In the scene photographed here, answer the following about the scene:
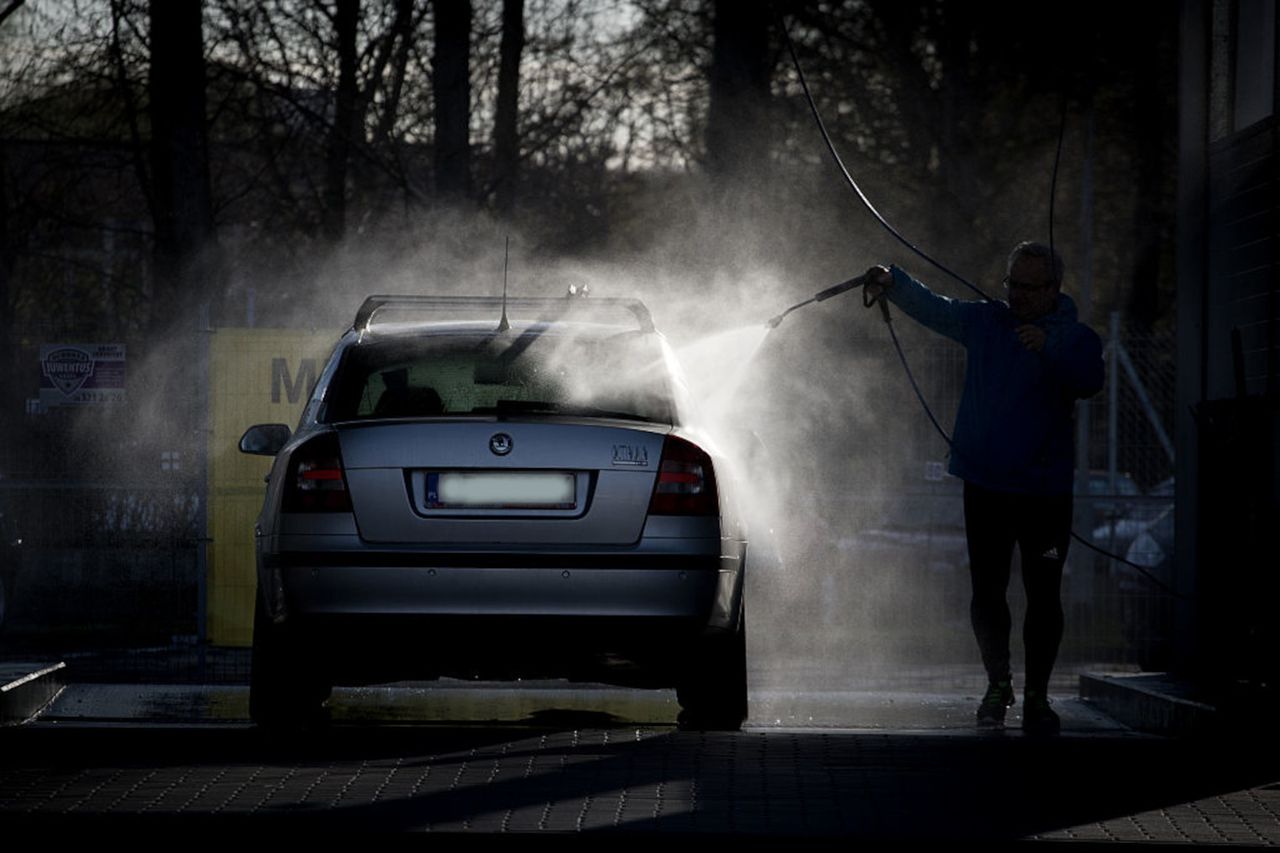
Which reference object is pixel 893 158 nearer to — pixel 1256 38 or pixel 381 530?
pixel 1256 38

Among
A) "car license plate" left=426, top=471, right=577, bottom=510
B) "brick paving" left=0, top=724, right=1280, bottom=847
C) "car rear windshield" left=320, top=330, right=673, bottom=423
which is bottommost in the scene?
"brick paving" left=0, top=724, right=1280, bottom=847

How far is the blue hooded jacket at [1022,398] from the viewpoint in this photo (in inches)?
351

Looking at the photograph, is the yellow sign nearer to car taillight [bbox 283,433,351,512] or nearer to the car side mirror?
the car side mirror

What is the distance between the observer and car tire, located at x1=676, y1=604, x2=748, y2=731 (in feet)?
27.5

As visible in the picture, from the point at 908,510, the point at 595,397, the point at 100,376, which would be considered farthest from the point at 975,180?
the point at 595,397

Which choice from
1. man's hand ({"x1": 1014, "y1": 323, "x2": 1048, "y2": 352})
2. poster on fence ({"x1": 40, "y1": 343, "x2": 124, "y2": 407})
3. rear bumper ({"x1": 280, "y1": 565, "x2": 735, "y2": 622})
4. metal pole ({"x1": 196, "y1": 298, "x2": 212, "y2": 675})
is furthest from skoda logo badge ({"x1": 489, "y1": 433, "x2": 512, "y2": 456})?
poster on fence ({"x1": 40, "y1": 343, "x2": 124, "y2": 407})

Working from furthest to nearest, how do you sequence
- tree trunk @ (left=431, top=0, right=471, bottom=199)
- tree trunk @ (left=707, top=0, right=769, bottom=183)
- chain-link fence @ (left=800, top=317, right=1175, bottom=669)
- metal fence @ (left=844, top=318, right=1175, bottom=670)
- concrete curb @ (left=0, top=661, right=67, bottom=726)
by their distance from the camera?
tree trunk @ (left=431, top=0, right=471, bottom=199) < tree trunk @ (left=707, top=0, right=769, bottom=183) < metal fence @ (left=844, top=318, right=1175, bottom=670) < chain-link fence @ (left=800, top=317, right=1175, bottom=669) < concrete curb @ (left=0, top=661, right=67, bottom=726)

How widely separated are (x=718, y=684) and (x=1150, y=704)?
2.20 metres

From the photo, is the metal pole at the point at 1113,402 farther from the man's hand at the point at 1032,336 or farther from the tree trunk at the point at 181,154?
the man's hand at the point at 1032,336

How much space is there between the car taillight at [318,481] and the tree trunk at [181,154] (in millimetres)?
11361

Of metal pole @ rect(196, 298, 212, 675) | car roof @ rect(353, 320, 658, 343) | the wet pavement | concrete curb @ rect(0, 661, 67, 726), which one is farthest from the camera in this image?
metal pole @ rect(196, 298, 212, 675)

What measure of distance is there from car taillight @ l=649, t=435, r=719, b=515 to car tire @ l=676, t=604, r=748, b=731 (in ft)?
1.59

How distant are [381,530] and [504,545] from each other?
1.39 feet

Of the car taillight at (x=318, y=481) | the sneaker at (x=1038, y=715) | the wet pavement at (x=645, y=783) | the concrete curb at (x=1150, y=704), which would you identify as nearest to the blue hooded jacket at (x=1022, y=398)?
the sneaker at (x=1038, y=715)
